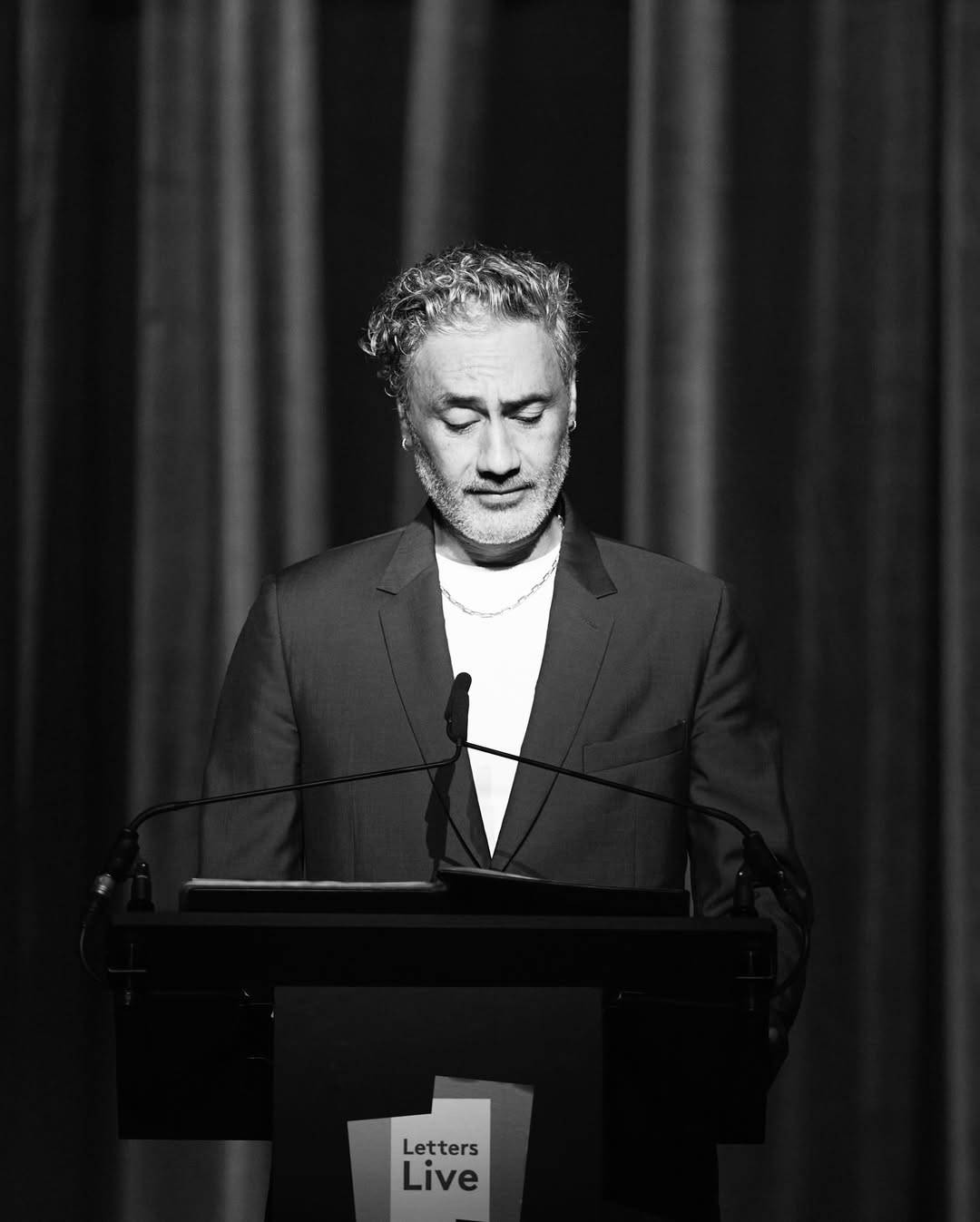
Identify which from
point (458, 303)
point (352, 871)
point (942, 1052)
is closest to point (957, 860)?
point (942, 1052)

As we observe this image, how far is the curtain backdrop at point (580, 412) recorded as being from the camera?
2.46 m

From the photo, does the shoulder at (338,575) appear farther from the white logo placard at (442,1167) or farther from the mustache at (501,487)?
the white logo placard at (442,1167)

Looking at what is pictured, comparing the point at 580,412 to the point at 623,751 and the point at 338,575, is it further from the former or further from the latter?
the point at 623,751

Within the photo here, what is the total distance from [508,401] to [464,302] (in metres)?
0.14

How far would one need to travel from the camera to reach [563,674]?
75.2 inches

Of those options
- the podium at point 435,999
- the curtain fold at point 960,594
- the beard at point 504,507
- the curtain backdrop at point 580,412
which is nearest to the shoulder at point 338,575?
the beard at point 504,507

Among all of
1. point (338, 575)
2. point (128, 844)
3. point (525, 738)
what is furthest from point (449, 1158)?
point (338, 575)

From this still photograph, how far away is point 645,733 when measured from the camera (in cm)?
191

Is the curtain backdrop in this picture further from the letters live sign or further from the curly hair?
the letters live sign

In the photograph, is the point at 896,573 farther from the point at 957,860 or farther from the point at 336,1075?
the point at 336,1075

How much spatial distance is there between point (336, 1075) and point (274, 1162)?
0.08m

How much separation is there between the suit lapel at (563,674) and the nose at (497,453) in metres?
0.15

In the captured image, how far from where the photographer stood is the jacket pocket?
6.22 feet

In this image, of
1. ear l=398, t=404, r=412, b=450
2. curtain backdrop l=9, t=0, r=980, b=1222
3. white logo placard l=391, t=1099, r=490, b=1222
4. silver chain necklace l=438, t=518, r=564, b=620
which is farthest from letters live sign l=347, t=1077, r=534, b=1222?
curtain backdrop l=9, t=0, r=980, b=1222
